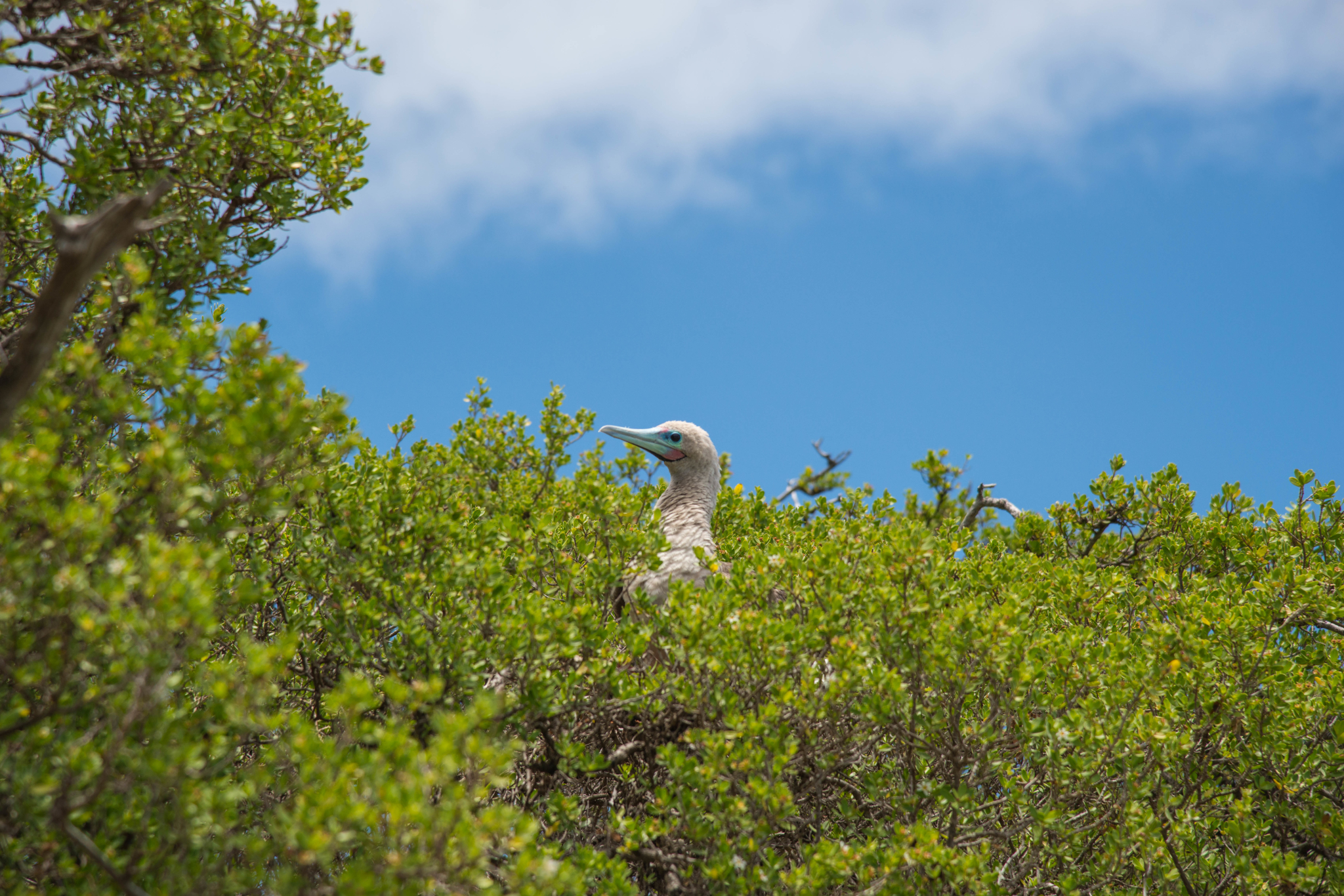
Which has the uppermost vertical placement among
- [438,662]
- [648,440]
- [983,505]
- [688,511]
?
[983,505]

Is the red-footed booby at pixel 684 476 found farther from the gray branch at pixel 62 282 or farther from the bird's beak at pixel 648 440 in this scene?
the gray branch at pixel 62 282

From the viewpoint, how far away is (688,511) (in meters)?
8.02

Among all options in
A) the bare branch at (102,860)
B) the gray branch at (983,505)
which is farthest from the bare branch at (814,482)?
the bare branch at (102,860)

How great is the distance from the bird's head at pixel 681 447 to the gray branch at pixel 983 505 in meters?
3.42

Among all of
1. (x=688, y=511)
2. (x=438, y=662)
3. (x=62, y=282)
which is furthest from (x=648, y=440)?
(x=62, y=282)

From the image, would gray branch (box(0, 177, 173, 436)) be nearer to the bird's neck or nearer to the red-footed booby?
the red-footed booby

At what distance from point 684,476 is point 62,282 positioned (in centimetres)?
564

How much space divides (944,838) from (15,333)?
586cm

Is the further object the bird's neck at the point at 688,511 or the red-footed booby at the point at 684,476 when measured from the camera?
the red-footed booby at the point at 684,476

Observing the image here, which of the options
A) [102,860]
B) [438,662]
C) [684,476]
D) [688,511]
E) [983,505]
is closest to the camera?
[102,860]

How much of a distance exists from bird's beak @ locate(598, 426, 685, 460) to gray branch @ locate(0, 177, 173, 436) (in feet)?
17.3

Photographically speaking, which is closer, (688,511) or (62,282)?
(62,282)

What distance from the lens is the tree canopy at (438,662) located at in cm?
347

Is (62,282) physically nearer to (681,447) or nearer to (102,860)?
(102,860)
